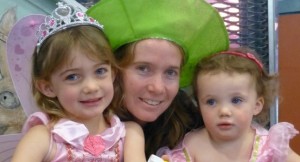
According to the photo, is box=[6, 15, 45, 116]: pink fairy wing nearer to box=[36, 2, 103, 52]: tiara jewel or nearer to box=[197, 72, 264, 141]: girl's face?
box=[36, 2, 103, 52]: tiara jewel

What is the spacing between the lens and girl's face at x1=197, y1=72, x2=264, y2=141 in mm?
1102

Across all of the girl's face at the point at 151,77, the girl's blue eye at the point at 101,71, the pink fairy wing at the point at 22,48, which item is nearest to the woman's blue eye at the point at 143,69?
the girl's face at the point at 151,77

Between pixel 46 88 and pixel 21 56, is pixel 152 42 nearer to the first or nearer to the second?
pixel 46 88

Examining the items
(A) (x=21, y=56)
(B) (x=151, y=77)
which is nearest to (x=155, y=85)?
(B) (x=151, y=77)

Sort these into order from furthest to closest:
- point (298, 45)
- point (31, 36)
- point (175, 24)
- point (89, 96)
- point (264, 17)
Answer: point (298, 45) → point (264, 17) → point (31, 36) → point (175, 24) → point (89, 96)

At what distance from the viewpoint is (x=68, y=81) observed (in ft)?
3.22

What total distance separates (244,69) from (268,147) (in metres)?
0.21

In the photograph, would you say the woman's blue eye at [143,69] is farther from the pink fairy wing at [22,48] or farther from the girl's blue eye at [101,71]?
the pink fairy wing at [22,48]

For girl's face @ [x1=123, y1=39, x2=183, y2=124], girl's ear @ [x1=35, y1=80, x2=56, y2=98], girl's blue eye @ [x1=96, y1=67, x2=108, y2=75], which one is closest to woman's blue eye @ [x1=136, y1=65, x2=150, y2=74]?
girl's face @ [x1=123, y1=39, x2=183, y2=124]

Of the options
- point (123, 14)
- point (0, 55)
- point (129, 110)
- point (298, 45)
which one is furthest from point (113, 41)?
point (298, 45)

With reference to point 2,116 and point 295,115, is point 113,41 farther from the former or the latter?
point 295,115

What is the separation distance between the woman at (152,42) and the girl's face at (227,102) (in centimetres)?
9

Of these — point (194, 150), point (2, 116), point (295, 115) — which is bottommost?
point (295, 115)

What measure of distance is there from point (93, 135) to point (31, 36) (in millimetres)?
358
